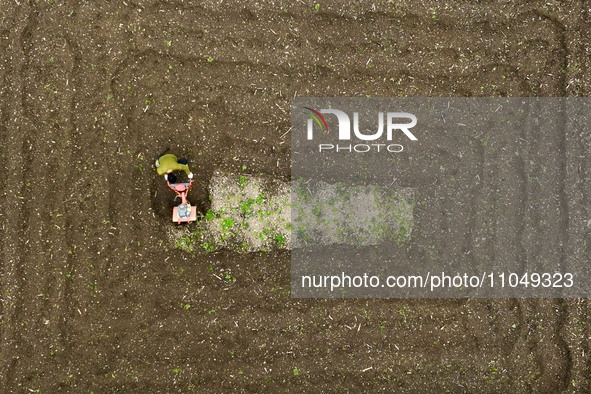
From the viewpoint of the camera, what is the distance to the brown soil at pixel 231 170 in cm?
330

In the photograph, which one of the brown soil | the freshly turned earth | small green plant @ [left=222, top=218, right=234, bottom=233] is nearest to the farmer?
the brown soil

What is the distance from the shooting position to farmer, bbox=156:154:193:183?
312 centimetres

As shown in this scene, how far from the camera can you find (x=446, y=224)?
133 inches

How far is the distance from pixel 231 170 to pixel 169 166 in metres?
0.51

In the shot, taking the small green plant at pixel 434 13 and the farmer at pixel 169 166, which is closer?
the farmer at pixel 169 166

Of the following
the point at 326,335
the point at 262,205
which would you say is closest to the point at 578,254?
Answer: the point at 326,335

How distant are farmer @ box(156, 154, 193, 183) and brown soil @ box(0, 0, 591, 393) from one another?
16 centimetres

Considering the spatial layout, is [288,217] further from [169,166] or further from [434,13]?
[434,13]

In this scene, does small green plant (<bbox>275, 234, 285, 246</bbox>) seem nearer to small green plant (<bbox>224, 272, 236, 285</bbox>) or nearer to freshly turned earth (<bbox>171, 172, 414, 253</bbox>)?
freshly turned earth (<bbox>171, 172, 414, 253</bbox>)

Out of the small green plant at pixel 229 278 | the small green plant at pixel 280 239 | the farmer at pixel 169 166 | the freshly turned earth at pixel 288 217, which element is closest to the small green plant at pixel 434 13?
the freshly turned earth at pixel 288 217

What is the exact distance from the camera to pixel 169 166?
10.3 feet

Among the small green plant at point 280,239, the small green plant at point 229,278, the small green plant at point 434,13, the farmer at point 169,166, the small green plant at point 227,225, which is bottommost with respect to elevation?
the small green plant at point 229,278

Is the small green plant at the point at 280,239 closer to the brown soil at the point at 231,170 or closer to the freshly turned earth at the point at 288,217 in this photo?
the freshly turned earth at the point at 288,217

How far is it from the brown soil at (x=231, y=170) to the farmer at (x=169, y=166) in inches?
6.2
